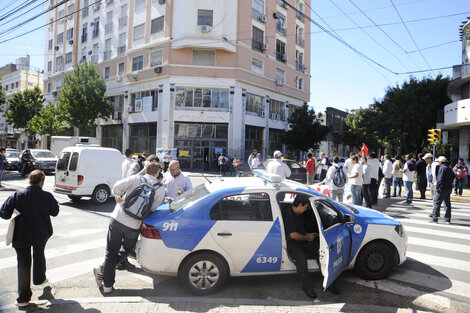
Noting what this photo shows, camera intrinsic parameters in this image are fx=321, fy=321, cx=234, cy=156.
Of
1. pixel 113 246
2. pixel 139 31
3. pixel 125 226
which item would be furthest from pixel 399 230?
pixel 139 31

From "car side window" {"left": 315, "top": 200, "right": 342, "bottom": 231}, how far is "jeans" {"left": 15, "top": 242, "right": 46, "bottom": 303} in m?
3.76

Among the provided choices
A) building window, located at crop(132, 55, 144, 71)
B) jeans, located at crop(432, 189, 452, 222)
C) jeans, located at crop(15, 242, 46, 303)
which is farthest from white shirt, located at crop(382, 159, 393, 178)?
building window, located at crop(132, 55, 144, 71)

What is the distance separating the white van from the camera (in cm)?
1042

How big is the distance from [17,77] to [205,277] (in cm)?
7680

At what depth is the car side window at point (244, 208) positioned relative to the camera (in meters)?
4.31

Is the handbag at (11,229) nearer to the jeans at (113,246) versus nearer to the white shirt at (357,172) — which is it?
the jeans at (113,246)

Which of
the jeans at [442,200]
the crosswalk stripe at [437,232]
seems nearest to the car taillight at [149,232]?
the crosswalk stripe at [437,232]

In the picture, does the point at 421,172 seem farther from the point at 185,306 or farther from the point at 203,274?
the point at 185,306

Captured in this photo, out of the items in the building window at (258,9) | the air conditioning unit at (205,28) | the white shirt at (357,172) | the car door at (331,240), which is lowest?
the car door at (331,240)

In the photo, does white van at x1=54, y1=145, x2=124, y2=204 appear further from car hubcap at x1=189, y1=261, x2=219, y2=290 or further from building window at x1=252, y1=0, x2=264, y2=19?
building window at x1=252, y1=0, x2=264, y2=19

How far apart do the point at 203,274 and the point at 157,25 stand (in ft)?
98.4

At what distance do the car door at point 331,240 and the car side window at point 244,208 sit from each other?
698mm

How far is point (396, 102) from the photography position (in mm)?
31922

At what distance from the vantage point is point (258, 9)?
31109mm
